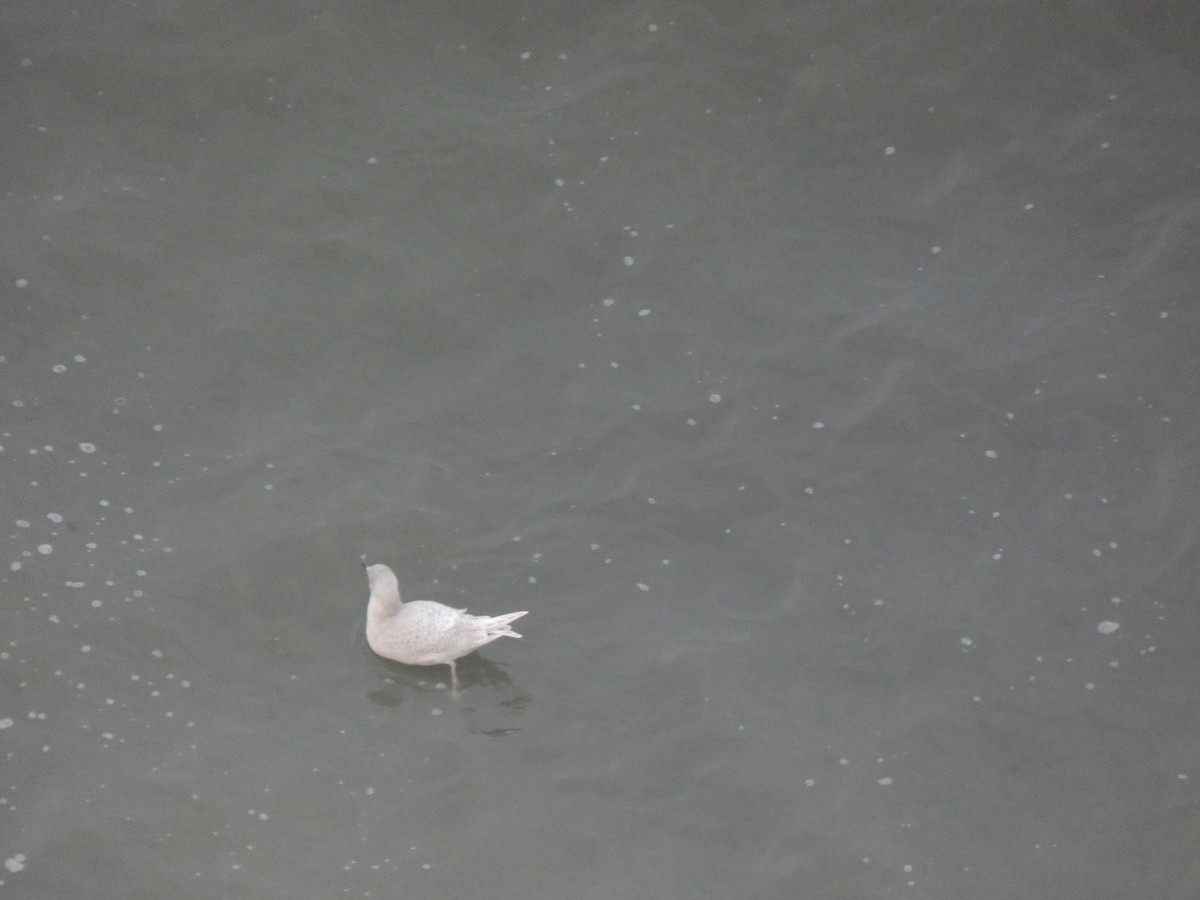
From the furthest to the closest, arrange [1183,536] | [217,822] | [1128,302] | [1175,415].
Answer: [1128,302]
[1175,415]
[1183,536]
[217,822]

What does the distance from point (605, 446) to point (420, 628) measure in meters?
1.63

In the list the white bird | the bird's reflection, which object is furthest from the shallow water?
the white bird

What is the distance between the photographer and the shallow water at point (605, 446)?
5902 mm

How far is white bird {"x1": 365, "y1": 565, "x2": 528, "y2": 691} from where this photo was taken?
6.12 meters

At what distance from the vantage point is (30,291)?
7676 millimetres

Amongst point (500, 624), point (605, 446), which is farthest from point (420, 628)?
point (605, 446)

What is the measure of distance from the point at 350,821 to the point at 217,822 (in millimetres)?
536

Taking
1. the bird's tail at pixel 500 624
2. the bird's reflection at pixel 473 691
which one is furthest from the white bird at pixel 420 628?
the bird's reflection at pixel 473 691

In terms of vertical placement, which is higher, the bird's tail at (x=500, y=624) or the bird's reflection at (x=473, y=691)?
the bird's tail at (x=500, y=624)

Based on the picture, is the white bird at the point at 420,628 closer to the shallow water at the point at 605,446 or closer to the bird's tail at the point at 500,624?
the bird's tail at the point at 500,624

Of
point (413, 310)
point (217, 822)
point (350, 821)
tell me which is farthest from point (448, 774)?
point (413, 310)

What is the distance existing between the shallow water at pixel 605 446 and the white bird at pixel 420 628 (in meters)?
0.21

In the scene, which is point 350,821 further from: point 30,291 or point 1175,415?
point 1175,415

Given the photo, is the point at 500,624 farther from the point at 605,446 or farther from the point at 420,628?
the point at 605,446
